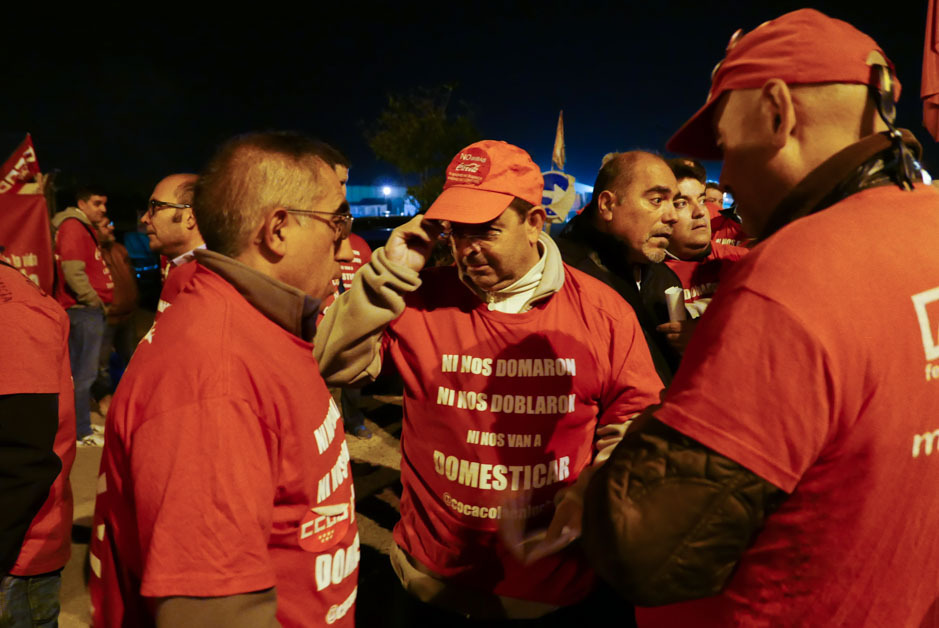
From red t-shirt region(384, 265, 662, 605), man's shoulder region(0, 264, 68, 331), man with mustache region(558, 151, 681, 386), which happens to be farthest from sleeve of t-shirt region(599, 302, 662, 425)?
man's shoulder region(0, 264, 68, 331)

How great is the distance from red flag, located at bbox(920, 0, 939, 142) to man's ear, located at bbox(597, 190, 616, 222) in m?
1.72

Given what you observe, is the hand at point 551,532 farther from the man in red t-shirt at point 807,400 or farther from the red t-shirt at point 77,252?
the red t-shirt at point 77,252

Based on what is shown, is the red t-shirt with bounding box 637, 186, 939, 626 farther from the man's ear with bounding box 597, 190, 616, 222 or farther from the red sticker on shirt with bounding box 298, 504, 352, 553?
the man's ear with bounding box 597, 190, 616, 222

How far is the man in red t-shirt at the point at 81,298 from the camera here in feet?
20.4

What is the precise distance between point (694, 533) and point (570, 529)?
503 millimetres

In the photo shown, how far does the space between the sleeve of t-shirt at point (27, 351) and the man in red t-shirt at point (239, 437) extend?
1071mm

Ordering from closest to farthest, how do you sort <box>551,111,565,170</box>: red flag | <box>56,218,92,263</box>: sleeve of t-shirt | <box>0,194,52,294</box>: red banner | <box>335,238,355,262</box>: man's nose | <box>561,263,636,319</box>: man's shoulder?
<box>335,238,355,262</box>: man's nose → <box>561,263,636,319</box>: man's shoulder → <box>0,194,52,294</box>: red banner → <box>56,218,92,263</box>: sleeve of t-shirt → <box>551,111,565,170</box>: red flag

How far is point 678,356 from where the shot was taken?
10.4ft

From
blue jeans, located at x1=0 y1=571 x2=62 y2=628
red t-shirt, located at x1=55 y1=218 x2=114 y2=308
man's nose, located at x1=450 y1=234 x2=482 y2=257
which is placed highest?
man's nose, located at x1=450 y1=234 x2=482 y2=257

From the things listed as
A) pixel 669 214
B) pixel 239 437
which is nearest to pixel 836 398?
pixel 239 437

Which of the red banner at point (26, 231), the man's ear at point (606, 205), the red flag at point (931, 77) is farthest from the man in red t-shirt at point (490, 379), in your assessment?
the red banner at point (26, 231)

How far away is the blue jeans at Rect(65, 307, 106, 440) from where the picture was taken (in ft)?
20.5

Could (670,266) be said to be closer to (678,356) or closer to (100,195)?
(678,356)

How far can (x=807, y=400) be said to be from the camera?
0.96 meters
